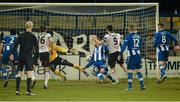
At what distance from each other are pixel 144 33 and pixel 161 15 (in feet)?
28.9

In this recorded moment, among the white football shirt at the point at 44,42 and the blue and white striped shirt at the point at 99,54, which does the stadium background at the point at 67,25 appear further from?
the white football shirt at the point at 44,42

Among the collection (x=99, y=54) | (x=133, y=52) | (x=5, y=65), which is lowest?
(x=5, y=65)

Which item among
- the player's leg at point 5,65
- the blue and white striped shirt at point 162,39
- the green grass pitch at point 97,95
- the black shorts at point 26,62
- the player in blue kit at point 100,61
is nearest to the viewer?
the green grass pitch at point 97,95

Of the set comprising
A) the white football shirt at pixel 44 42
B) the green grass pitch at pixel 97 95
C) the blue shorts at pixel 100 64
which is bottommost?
the green grass pitch at pixel 97 95

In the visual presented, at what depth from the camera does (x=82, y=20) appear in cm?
2311

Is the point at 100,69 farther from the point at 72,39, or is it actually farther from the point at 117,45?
the point at 72,39

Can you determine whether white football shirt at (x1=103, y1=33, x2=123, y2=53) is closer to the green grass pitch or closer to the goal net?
the goal net

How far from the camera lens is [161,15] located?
1195 inches

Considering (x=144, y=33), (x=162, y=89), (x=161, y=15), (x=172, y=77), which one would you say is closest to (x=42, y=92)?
(x=162, y=89)

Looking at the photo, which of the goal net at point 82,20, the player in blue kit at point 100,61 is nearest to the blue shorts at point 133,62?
the player in blue kit at point 100,61

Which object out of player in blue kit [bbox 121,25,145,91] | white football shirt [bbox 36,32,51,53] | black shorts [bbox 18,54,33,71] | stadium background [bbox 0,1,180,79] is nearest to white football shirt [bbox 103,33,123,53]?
player in blue kit [bbox 121,25,145,91]

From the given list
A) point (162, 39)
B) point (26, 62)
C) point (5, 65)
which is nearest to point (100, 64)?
point (162, 39)

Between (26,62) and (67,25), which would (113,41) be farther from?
(26,62)

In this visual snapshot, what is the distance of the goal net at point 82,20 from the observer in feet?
71.1
